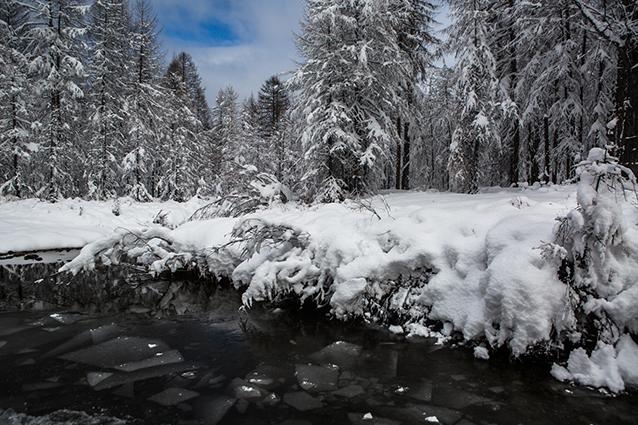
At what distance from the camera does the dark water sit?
3.83 m

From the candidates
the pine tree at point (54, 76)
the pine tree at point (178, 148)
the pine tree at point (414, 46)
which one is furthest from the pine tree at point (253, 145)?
the pine tree at point (414, 46)

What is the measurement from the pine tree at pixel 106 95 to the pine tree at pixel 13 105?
10.2 feet

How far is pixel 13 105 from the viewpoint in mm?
18594

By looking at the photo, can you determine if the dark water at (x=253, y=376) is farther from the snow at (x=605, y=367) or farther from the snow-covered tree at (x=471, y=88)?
the snow-covered tree at (x=471, y=88)

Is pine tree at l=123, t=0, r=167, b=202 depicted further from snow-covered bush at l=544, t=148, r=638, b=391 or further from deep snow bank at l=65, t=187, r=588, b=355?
snow-covered bush at l=544, t=148, r=638, b=391

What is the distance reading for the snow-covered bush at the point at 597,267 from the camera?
443cm

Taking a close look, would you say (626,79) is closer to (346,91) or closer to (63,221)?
(346,91)

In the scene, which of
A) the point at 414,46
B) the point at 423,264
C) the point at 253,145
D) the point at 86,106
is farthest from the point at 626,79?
the point at 253,145

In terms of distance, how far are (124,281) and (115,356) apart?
414 centimetres

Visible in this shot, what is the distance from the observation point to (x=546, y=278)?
15.3 feet

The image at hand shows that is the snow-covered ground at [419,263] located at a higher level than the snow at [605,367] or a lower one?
higher

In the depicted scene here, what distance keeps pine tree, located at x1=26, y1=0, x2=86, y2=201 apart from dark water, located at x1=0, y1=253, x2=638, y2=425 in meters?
15.1

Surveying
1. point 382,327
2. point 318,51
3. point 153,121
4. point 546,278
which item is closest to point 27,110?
point 153,121

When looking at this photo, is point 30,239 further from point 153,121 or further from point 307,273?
point 153,121
